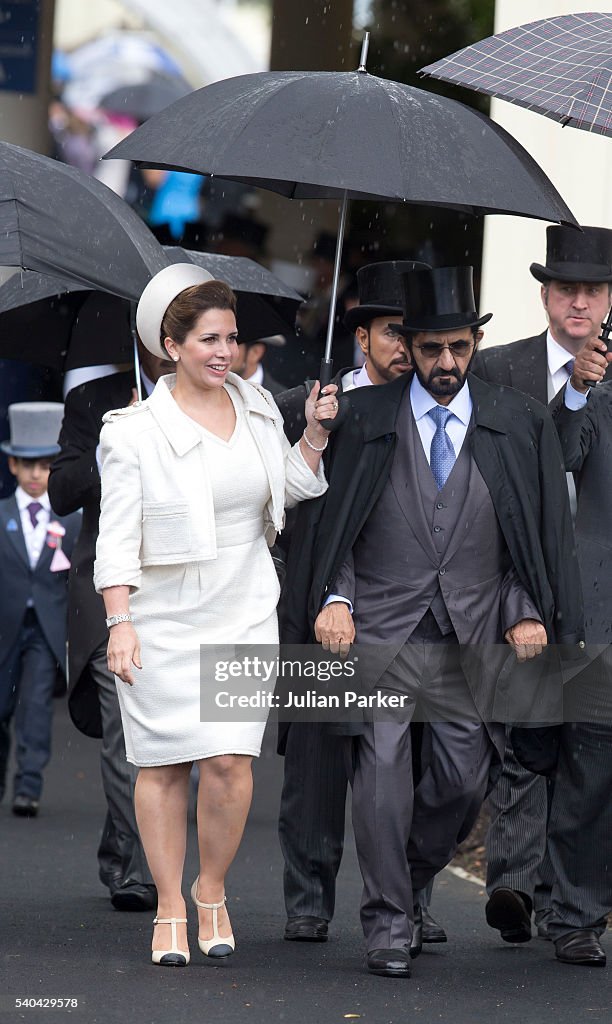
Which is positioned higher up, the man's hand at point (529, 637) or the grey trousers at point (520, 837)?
the man's hand at point (529, 637)

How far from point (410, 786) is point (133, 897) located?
4.87 feet

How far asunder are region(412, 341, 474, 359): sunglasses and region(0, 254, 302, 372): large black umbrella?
1263 millimetres

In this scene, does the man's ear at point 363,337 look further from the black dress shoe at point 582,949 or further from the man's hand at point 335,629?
the black dress shoe at point 582,949

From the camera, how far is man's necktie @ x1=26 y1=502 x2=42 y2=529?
10.2 metres

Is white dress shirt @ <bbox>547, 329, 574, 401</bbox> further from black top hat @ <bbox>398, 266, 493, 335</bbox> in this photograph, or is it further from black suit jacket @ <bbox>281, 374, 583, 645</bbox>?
black top hat @ <bbox>398, 266, 493, 335</bbox>

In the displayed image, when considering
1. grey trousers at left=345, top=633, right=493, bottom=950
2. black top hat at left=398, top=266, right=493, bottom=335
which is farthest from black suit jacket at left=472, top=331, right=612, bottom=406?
grey trousers at left=345, top=633, right=493, bottom=950

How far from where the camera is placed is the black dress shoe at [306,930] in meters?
6.86

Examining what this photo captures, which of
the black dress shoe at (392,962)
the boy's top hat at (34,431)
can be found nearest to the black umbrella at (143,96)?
the boy's top hat at (34,431)

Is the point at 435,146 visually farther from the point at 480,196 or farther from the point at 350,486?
the point at 350,486

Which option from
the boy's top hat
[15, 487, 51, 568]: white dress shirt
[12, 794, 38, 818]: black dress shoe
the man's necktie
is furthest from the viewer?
the boy's top hat

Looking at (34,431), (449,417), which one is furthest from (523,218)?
(449,417)

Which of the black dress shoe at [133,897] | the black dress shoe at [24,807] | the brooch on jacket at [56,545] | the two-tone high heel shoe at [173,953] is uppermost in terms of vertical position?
the brooch on jacket at [56,545]

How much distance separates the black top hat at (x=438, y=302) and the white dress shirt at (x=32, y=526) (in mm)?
4114

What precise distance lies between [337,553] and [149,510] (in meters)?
0.60
